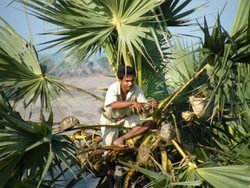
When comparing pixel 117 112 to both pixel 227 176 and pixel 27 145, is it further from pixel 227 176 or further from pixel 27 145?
pixel 227 176

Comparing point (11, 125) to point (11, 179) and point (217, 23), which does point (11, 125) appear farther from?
point (217, 23)

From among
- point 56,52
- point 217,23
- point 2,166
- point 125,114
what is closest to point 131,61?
point 125,114

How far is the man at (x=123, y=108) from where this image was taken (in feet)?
20.3

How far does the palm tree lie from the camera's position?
5344 mm

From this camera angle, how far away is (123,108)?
648cm

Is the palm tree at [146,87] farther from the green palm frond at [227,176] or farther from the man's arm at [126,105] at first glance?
the man's arm at [126,105]

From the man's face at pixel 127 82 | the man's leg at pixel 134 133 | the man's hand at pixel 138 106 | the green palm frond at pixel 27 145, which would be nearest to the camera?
the green palm frond at pixel 27 145

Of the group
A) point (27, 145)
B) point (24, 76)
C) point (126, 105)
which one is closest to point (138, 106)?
point (126, 105)

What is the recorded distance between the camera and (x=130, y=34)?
6.17 m

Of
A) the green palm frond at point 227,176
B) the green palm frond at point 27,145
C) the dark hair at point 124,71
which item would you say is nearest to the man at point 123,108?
the dark hair at point 124,71

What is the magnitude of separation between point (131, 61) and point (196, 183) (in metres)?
2.62

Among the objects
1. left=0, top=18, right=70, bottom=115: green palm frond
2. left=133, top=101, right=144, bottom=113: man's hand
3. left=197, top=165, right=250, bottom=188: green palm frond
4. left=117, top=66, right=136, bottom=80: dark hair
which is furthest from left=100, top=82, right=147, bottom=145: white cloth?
left=197, top=165, right=250, bottom=188: green palm frond

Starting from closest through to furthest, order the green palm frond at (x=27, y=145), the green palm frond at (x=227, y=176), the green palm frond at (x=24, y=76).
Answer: the green palm frond at (x=227, y=176)
the green palm frond at (x=27, y=145)
the green palm frond at (x=24, y=76)

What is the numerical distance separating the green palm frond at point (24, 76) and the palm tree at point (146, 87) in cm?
1
